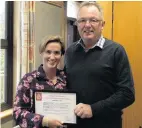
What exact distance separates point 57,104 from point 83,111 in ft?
0.51

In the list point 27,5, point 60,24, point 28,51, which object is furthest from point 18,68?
point 60,24

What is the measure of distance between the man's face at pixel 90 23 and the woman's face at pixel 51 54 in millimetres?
186

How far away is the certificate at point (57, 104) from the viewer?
1.56 metres

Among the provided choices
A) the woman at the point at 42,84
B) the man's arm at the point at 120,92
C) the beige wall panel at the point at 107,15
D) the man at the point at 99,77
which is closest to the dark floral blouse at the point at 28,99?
the woman at the point at 42,84

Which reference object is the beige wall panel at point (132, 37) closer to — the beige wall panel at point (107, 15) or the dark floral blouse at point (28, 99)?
the beige wall panel at point (107, 15)

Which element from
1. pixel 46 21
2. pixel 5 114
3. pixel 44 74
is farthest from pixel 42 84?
pixel 46 21

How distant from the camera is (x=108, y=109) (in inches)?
62.4

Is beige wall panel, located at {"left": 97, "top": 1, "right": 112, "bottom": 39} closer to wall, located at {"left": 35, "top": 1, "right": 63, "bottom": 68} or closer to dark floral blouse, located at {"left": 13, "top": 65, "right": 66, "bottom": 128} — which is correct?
wall, located at {"left": 35, "top": 1, "right": 63, "bottom": 68}

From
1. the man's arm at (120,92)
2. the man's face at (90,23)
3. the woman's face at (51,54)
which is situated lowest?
the man's arm at (120,92)

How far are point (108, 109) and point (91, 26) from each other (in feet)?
1.67

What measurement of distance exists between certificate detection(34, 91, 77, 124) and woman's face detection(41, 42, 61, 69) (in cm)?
20

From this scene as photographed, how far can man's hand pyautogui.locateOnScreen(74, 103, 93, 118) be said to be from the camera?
153 cm

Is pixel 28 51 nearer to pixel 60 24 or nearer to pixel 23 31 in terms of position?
pixel 23 31

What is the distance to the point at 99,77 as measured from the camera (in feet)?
5.42
